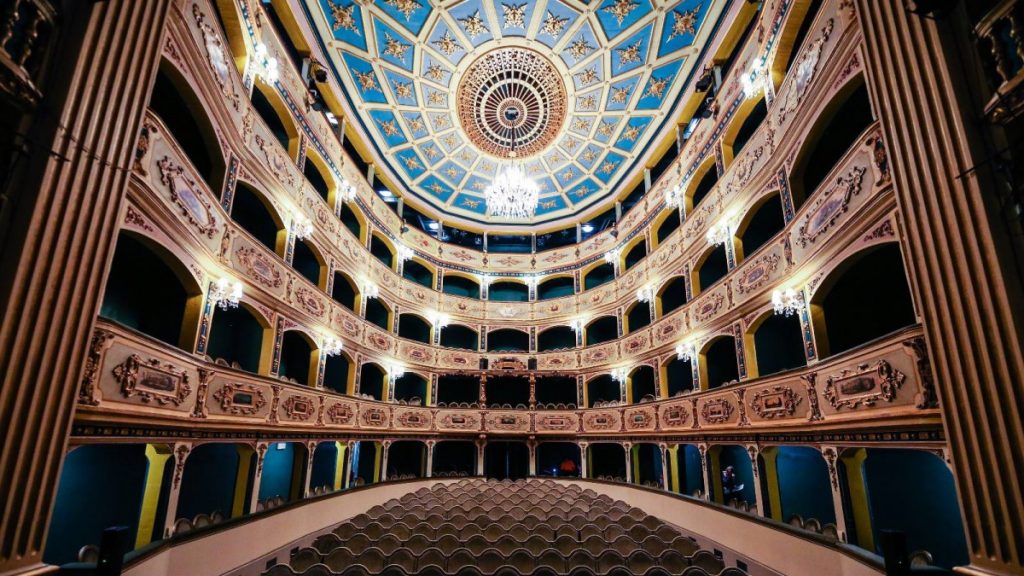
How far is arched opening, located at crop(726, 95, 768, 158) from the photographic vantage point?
10187 mm

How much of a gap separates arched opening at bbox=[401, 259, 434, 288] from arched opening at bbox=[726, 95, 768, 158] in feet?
40.1

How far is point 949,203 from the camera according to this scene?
3475mm

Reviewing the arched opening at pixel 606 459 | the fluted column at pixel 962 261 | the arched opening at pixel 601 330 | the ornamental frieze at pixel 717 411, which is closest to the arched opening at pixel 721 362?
the ornamental frieze at pixel 717 411

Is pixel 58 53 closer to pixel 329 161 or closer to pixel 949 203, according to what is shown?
pixel 949 203

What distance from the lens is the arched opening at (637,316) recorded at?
15.8 meters

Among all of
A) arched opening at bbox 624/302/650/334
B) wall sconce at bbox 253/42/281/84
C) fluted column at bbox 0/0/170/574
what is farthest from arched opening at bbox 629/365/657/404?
Result: fluted column at bbox 0/0/170/574

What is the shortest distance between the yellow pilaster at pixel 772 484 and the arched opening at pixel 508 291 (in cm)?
1317

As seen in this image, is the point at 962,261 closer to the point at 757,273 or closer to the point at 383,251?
the point at 757,273

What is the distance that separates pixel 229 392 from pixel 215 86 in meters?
5.20

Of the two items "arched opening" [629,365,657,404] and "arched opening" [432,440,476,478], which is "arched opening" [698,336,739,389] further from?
"arched opening" [432,440,476,478]

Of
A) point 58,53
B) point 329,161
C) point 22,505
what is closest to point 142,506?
point 22,505

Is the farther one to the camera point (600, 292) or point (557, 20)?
point (600, 292)

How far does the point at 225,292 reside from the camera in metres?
7.54

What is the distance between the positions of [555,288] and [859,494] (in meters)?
14.5
